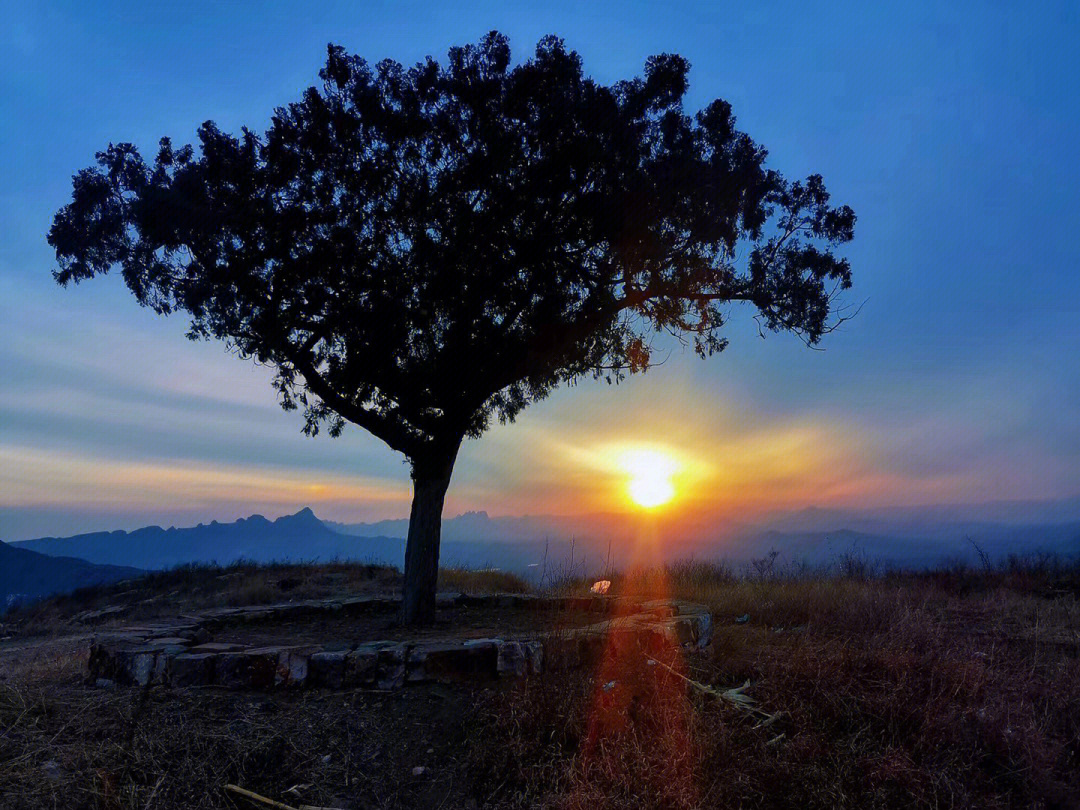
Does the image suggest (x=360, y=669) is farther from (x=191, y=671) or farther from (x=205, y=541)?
(x=205, y=541)

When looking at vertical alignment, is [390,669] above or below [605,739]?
above

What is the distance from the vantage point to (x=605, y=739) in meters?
5.14

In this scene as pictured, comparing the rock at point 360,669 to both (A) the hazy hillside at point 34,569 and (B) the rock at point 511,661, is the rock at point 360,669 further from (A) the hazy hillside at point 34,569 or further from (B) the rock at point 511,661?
(A) the hazy hillside at point 34,569

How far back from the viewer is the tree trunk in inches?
354

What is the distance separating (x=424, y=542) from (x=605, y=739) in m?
4.49

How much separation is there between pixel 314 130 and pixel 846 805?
9333mm

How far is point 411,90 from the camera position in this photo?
9.38 m

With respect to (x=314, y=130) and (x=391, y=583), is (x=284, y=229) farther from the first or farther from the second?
(x=391, y=583)

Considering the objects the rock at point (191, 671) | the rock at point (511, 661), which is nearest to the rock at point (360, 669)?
the rock at point (511, 661)

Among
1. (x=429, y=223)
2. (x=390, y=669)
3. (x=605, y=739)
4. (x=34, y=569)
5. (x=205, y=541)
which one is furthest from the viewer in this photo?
(x=205, y=541)

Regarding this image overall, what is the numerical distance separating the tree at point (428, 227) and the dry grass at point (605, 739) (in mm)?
3441

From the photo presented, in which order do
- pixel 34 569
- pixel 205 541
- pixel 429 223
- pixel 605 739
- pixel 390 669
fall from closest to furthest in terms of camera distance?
1. pixel 605 739
2. pixel 390 669
3. pixel 429 223
4. pixel 34 569
5. pixel 205 541

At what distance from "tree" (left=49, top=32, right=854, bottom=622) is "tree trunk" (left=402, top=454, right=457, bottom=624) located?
0.02 m

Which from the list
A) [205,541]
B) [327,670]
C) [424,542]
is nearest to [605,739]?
[327,670]
